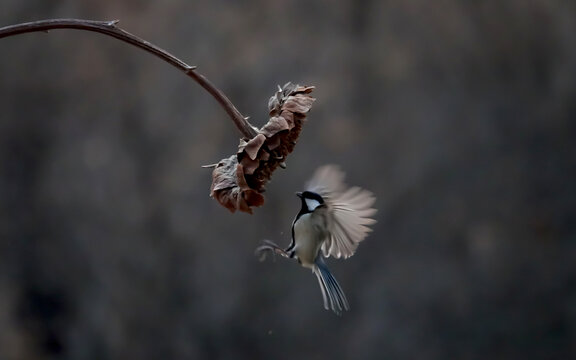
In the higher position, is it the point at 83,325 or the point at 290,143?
the point at 290,143

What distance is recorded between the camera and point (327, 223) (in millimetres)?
1420

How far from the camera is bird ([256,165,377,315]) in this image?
4.23ft

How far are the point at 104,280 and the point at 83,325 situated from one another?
0.21 m

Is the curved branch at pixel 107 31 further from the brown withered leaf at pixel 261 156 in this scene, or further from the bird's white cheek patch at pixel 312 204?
the bird's white cheek patch at pixel 312 204

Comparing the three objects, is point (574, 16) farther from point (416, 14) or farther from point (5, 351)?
point (5, 351)

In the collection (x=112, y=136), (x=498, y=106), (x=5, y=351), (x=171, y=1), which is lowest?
(x=5, y=351)

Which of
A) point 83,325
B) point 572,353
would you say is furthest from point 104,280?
point 572,353

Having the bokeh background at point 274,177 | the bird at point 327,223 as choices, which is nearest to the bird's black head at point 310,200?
the bird at point 327,223

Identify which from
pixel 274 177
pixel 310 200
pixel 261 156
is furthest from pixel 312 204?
pixel 274 177

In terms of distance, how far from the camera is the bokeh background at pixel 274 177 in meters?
3.27

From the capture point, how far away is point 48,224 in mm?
3326

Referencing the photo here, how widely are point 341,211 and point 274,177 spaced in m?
1.88

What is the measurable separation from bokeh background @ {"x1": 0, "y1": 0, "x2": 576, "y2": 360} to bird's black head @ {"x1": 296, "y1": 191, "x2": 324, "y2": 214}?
1.86m

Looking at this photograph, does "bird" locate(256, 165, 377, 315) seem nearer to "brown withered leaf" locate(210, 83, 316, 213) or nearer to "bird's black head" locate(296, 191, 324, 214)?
"bird's black head" locate(296, 191, 324, 214)
